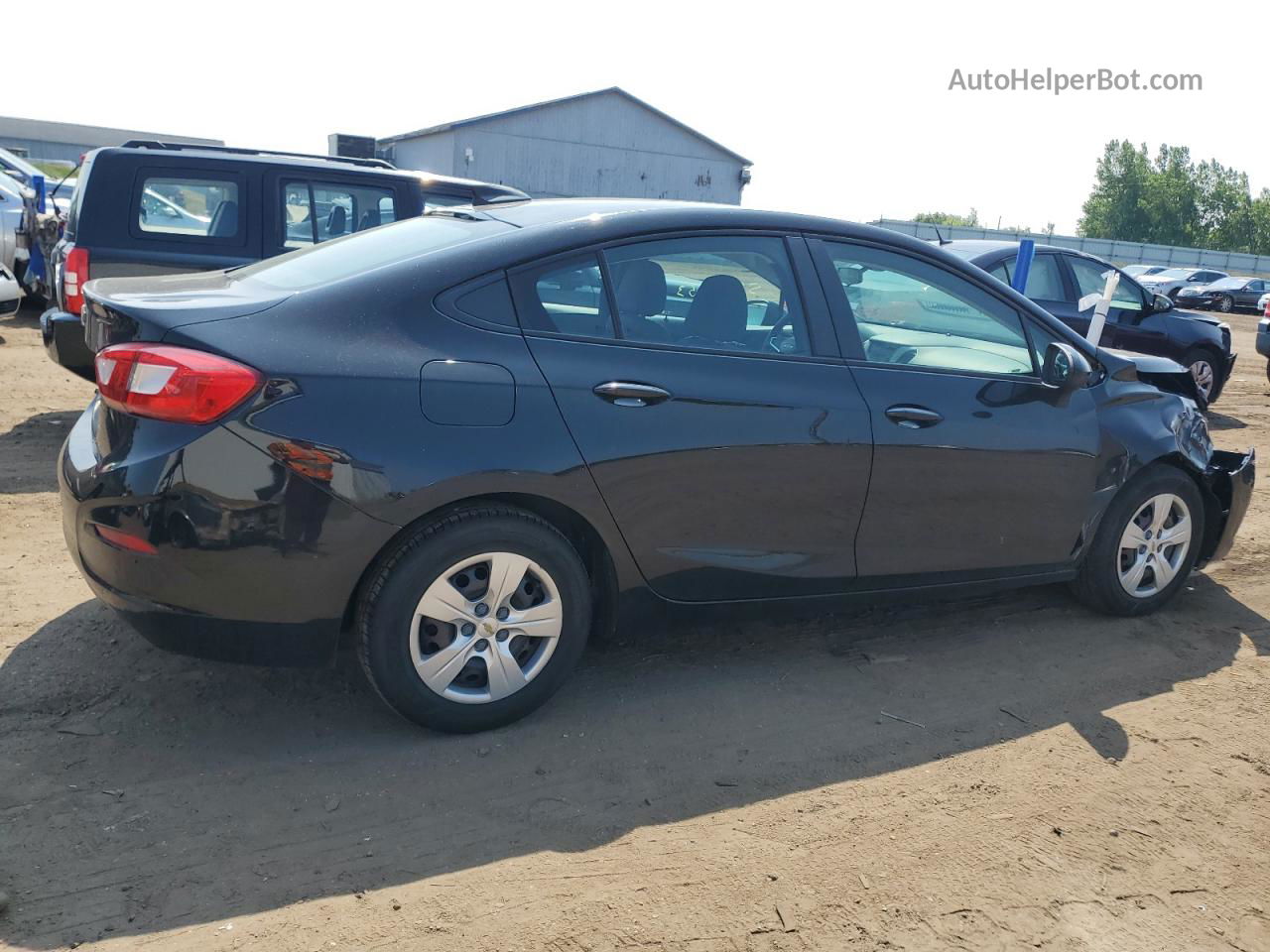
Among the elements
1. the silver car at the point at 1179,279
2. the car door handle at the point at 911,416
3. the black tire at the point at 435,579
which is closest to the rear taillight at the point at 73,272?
the black tire at the point at 435,579

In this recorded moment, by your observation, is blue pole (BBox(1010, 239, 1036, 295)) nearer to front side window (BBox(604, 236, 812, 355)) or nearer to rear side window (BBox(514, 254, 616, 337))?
front side window (BBox(604, 236, 812, 355))

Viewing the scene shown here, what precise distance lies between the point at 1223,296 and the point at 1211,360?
28.9m

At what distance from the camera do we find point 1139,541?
4.84 meters

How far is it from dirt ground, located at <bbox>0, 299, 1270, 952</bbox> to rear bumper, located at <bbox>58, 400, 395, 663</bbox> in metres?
0.44

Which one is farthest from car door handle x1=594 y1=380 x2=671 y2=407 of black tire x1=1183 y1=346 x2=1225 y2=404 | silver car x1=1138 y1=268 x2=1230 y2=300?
silver car x1=1138 y1=268 x2=1230 y2=300

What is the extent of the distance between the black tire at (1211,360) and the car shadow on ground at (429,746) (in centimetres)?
755

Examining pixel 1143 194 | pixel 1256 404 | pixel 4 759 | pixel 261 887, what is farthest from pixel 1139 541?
pixel 1143 194

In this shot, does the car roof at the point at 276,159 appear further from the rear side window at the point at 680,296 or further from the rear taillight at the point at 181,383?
the rear taillight at the point at 181,383

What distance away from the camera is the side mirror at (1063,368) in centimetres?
436

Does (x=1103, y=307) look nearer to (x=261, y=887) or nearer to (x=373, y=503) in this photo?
(x=373, y=503)

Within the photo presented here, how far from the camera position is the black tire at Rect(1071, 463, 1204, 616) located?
474cm

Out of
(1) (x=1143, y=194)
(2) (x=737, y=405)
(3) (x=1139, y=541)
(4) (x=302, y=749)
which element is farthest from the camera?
(1) (x=1143, y=194)

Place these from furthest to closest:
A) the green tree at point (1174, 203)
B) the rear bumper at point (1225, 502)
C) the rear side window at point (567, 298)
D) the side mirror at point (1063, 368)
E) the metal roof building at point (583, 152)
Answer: the green tree at point (1174, 203) → the metal roof building at point (583, 152) → the rear bumper at point (1225, 502) → the side mirror at point (1063, 368) → the rear side window at point (567, 298)

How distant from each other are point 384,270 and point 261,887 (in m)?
1.81
